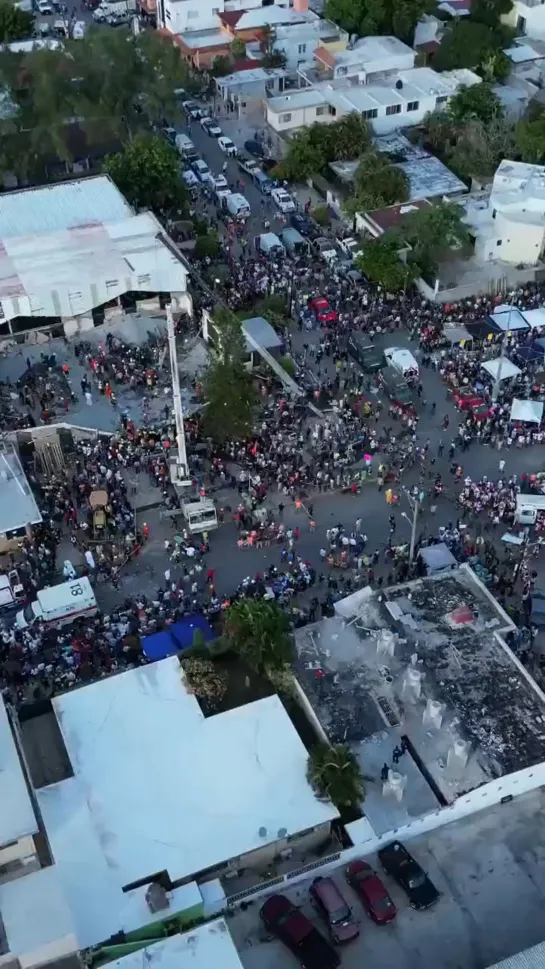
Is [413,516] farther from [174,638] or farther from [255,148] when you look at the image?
[255,148]

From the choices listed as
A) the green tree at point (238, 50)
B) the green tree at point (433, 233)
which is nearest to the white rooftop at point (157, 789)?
the green tree at point (433, 233)

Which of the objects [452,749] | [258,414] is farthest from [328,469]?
[452,749]

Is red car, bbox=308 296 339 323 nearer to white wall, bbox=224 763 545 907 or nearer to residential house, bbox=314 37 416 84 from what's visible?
residential house, bbox=314 37 416 84

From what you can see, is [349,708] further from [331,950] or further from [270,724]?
[331,950]

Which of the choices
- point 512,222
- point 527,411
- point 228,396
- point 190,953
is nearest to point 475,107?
point 512,222

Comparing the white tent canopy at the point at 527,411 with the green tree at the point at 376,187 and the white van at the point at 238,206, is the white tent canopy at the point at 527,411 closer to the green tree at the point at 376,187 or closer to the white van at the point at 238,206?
the green tree at the point at 376,187

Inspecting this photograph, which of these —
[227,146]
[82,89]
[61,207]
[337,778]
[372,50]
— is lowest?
[337,778]
